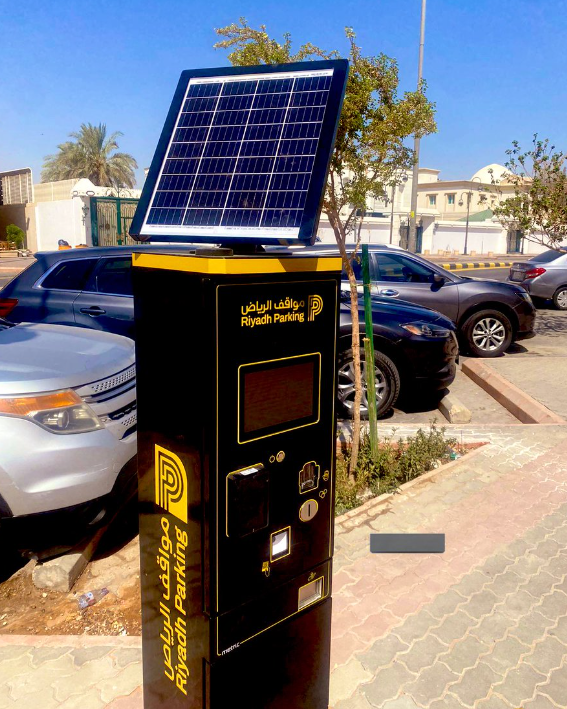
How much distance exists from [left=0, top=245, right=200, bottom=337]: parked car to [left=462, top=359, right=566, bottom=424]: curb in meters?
4.26

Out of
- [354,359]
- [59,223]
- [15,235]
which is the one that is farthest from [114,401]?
[15,235]

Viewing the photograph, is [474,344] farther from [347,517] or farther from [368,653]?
[368,653]

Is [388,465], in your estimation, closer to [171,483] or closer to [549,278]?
[171,483]

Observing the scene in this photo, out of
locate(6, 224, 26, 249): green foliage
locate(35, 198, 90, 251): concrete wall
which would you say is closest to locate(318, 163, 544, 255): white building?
locate(35, 198, 90, 251): concrete wall

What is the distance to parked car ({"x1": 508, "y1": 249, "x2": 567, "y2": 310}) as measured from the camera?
49.1 feet

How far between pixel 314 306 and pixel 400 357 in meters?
4.26

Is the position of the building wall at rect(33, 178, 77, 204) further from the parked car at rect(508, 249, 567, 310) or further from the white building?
the parked car at rect(508, 249, 567, 310)

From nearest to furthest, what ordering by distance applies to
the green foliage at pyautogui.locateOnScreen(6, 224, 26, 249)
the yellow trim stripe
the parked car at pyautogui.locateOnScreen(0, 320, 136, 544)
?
1. the yellow trim stripe
2. the parked car at pyautogui.locateOnScreen(0, 320, 136, 544)
3. the green foliage at pyautogui.locateOnScreen(6, 224, 26, 249)

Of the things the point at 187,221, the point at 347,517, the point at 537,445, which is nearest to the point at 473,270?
the point at 537,445

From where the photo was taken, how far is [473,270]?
28562 mm

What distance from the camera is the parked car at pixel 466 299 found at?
909cm

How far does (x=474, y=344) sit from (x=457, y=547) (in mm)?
6003

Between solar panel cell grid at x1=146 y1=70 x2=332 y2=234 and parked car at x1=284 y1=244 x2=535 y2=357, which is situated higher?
solar panel cell grid at x1=146 y1=70 x2=332 y2=234

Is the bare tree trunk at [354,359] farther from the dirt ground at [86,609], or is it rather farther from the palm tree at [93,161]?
the palm tree at [93,161]
